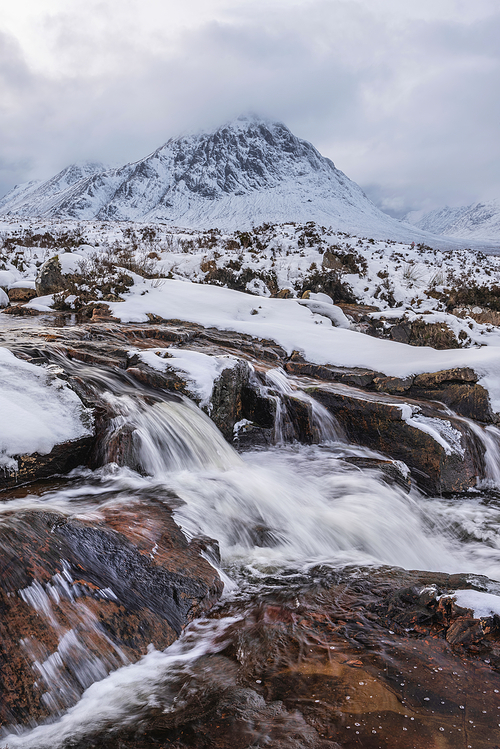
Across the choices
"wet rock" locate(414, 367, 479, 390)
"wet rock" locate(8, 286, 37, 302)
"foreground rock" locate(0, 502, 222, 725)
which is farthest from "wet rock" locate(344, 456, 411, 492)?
"wet rock" locate(8, 286, 37, 302)

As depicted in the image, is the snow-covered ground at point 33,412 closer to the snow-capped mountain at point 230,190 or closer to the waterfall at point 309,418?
the waterfall at point 309,418

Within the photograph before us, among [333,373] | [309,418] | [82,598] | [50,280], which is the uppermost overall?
[50,280]

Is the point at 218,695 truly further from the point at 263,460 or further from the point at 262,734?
the point at 263,460

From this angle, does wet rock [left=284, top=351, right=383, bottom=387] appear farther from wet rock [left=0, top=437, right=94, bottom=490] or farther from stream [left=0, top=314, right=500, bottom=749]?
wet rock [left=0, top=437, right=94, bottom=490]

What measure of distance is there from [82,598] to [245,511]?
2015 millimetres

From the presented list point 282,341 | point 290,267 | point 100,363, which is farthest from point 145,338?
point 290,267

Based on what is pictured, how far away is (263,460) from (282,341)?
12.7 ft

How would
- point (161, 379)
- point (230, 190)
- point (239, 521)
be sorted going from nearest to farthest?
point (239, 521) → point (161, 379) → point (230, 190)

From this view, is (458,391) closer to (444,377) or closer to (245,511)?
(444,377)

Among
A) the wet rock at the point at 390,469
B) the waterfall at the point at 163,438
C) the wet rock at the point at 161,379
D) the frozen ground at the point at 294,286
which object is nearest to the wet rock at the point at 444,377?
the frozen ground at the point at 294,286

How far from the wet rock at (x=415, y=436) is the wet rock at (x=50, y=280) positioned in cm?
813

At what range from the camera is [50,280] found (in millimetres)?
11008

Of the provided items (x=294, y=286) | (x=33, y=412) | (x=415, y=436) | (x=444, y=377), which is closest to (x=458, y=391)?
(x=444, y=377)

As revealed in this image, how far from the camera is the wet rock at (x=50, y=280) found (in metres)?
10.9
